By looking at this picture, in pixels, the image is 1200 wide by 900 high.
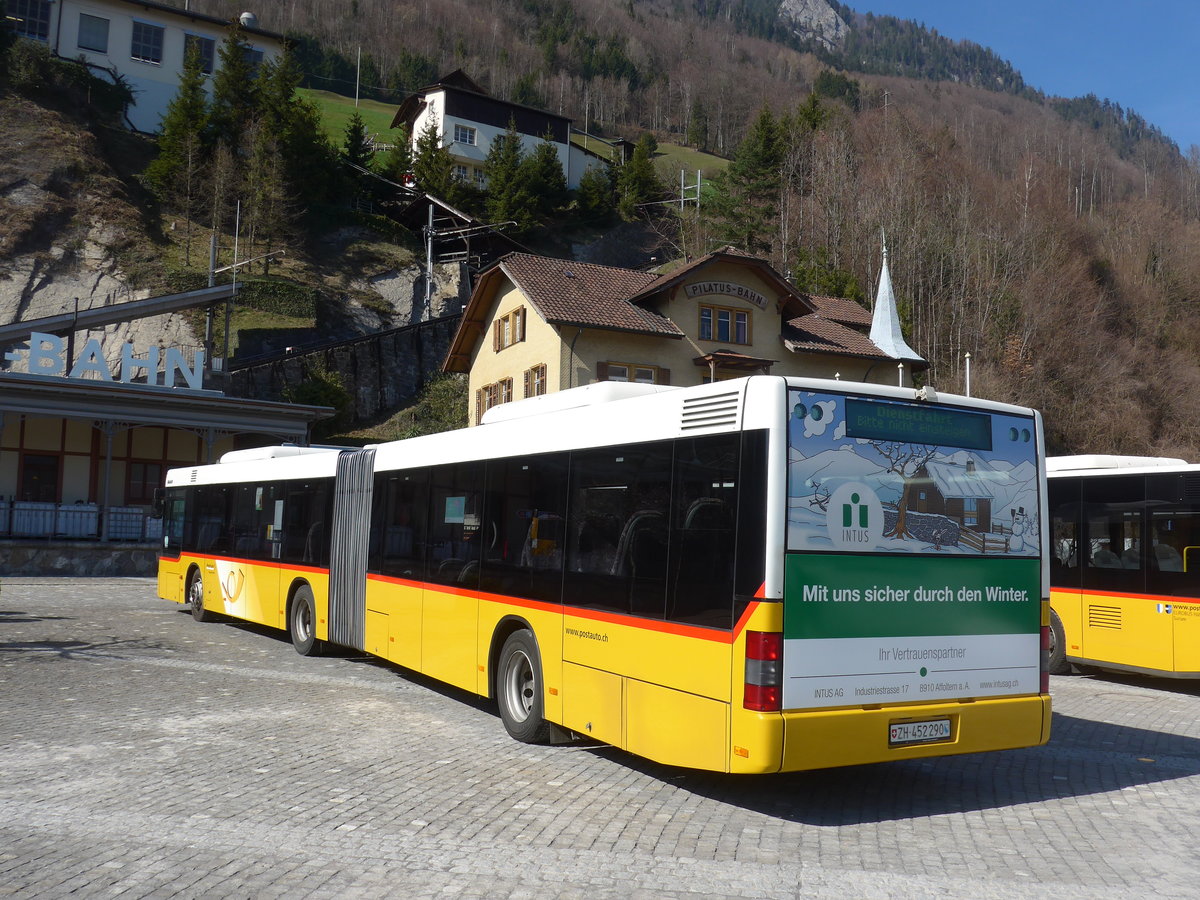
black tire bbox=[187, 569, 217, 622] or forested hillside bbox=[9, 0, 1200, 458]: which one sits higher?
forested hillside bbox=[9, 0, 1200, 458]

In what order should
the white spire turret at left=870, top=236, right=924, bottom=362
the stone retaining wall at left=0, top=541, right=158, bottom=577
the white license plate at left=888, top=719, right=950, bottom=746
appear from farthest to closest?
the white spire turret at left=870, top=236, right=924, bottom=362 → the stone retaining wall at left=0, top=541, right=158, bottom=577 → the white license plate at left=888, top=719, right=950, bottom=746

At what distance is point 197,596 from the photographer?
1861cm

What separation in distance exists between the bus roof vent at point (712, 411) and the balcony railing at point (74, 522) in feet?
88.3

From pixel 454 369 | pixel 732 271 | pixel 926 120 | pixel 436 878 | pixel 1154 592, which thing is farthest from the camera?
pixel 926 120

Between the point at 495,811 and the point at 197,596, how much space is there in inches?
529

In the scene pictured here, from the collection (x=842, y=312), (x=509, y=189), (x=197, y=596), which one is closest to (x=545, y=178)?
(x=509, y=189)

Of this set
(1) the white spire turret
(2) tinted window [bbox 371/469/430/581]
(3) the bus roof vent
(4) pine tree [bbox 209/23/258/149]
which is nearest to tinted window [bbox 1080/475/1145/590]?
(3) the bus roof vent

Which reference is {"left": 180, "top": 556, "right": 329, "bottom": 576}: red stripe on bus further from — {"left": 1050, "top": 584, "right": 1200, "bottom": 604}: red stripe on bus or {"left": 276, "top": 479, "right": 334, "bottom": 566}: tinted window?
{"left": 1050, "top": 584, "right": 1200, "bottom": 604}: red stripe on bus

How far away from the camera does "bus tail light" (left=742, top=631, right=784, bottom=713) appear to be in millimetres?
6453

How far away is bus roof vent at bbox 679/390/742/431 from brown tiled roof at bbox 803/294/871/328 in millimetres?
38774

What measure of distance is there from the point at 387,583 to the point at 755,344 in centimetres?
2900

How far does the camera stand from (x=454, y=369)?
1713 inches

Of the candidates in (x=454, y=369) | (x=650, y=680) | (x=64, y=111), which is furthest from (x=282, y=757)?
(x=64, y=111)

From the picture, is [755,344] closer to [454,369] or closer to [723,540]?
[454,369]
